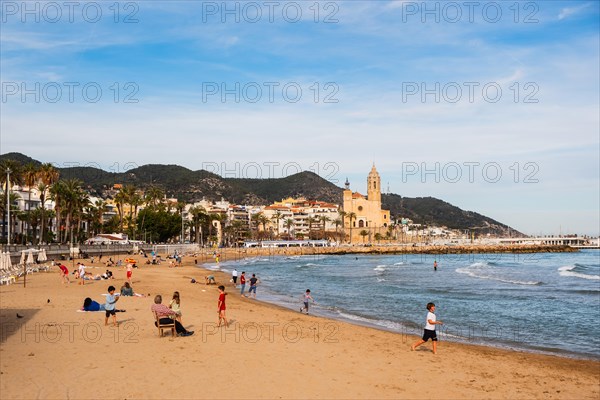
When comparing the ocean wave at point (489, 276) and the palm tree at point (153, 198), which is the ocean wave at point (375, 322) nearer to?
the ocean wave at point (489, 276)

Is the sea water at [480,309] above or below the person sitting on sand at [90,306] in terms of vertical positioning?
below

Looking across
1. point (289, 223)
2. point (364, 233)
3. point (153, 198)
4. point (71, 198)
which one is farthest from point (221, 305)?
point (364, 233)

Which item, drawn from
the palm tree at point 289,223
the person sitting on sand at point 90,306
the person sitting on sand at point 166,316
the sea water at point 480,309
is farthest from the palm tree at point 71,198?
the palm tree at point 289,223

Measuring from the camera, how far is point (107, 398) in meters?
9.36

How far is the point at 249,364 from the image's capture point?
40.2 feet

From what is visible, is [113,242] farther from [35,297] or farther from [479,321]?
[479,321]

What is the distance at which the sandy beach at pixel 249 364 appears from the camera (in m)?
10.3

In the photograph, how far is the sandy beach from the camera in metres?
10.3

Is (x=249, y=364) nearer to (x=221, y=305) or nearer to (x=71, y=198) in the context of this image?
(x=221, y=305)

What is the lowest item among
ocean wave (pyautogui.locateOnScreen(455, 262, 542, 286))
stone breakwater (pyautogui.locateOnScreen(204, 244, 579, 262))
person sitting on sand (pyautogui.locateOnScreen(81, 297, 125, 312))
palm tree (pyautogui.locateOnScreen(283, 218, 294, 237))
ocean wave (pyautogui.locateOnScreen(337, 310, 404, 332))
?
stone breakwater (pyautogui.locateOnScreen(204, 244, 579, 262))

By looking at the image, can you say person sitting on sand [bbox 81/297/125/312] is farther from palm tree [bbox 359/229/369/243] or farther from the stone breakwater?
palm tree [bbox 359/229/369/243]

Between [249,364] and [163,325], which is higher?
[163,325]

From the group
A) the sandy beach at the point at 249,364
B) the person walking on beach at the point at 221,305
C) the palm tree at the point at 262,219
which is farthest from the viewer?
the palm tree at the point at 262,219

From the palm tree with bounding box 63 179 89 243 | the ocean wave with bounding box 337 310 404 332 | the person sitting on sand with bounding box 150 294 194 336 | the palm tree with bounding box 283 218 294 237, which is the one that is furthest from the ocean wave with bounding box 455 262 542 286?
the palm tree with bounding box 283 218 294 237
